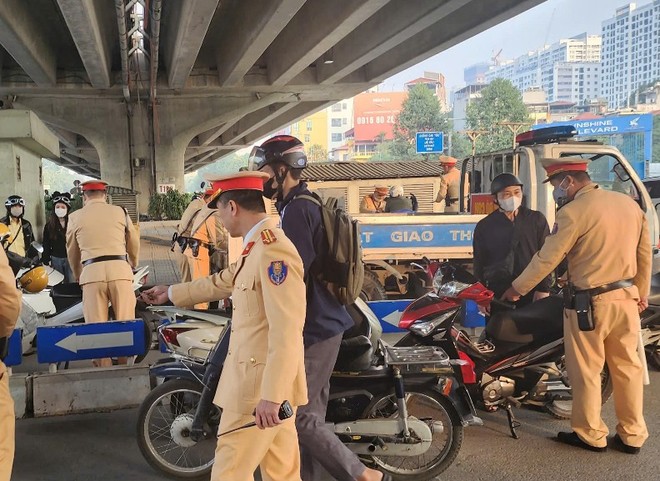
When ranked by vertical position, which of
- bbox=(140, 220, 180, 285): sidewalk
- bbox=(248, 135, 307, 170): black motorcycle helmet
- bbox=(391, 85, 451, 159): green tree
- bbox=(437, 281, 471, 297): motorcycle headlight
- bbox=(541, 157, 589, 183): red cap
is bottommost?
bbox=(140, 220, 180, 285): sidewalk

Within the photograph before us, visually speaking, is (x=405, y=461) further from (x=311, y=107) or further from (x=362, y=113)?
(x=362, y=113)

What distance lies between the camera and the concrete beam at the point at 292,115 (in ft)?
110

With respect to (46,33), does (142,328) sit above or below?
below

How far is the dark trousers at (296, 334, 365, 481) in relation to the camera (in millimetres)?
3182

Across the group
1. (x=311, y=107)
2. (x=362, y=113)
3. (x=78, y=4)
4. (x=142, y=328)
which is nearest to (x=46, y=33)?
(x=78, y=4)

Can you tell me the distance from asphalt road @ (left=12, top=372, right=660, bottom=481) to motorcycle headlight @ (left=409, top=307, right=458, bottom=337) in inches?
32.7

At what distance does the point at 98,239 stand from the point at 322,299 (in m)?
3.20

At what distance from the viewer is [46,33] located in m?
21.8

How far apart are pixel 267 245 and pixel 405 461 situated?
207 cm

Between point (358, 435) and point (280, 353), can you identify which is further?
point (358, 435)

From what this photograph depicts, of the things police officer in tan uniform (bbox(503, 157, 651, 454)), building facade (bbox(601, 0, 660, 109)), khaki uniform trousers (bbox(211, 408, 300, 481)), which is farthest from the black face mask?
building facade (bbox(601, 0, 660, 109))

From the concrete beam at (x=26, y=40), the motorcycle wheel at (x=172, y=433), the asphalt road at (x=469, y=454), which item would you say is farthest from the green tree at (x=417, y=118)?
the motorcycle wheel at (x=172, y=433)

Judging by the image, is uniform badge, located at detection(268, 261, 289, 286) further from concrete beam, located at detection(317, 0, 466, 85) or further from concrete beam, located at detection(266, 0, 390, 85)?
concrete beam, located at detection(317, 0, 466, 85)

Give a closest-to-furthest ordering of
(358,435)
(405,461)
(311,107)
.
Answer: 1. (358,435)
2. (405,461)
3. (311,107)
